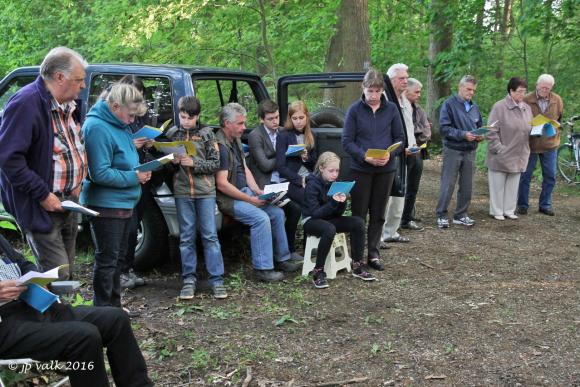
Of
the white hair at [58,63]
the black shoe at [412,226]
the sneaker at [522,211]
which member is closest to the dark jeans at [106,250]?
the white hair at [58,63]

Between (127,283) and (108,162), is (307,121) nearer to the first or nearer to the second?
(127,283)

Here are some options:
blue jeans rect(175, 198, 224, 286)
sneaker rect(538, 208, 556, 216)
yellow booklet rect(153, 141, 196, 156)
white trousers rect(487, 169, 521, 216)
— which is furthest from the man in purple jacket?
sneaker rect(538, 208, 556, 216)

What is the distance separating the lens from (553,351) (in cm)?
416

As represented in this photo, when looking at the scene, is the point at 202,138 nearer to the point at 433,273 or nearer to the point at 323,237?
the point at 323,237

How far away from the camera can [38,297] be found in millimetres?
2814

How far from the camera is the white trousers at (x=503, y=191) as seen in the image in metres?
8.13

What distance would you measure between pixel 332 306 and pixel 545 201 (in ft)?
16.3

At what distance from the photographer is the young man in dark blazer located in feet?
19.7

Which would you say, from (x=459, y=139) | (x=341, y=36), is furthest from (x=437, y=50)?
(x=459, y=139)

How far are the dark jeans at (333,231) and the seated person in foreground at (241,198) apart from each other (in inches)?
15.9

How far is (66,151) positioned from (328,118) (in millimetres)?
4079

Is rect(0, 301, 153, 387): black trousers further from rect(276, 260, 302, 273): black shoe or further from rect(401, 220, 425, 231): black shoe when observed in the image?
rect(401, 220, 425, 231): black shoe

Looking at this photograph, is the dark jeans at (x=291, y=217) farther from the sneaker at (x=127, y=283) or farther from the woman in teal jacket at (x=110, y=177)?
the woman in teal jacket at (x=110, y=177)

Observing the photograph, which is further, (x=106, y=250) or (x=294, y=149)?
(x=294, y=149)
